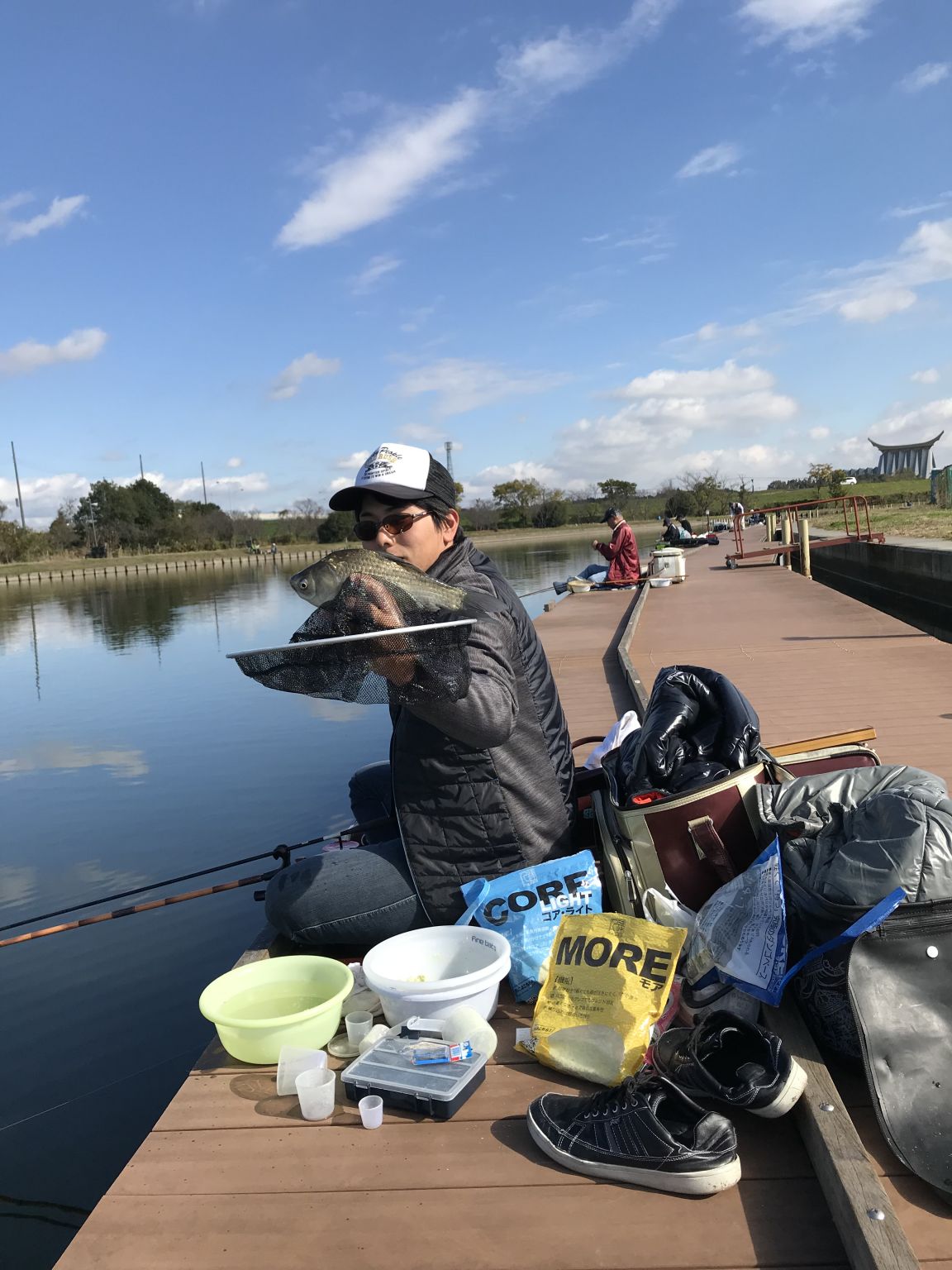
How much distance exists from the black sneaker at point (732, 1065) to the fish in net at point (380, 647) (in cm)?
97

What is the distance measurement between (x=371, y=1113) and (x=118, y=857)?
5.65 meters

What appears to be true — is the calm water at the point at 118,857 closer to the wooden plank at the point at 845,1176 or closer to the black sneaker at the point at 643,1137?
the black sneaker at the point at 643,1137

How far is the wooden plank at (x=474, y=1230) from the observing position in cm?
162

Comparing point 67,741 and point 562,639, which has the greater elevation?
point 562,639

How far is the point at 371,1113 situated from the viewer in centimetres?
203

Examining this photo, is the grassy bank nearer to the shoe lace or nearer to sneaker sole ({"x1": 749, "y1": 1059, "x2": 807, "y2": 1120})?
sneaker sole ({"x1": 749, "y1": 1059, "x2": 807, "y2": 1120})

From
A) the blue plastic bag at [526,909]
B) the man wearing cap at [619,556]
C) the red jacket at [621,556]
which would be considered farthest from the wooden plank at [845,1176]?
the red jacket at [621,556]

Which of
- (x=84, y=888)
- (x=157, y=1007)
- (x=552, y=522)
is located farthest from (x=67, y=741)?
(x=552, y=522)

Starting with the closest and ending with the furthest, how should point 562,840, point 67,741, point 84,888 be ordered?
point 562,840 < point 84,888 < point 67,741

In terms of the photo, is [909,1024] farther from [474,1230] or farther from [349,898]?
[349,898]

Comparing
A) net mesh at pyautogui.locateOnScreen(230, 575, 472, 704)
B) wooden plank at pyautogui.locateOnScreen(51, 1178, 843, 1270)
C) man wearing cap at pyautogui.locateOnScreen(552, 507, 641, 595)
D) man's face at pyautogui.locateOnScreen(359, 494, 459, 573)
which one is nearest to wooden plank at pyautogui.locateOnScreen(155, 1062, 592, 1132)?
wooden plank at pyautogui.locateOnScreen(51, 1178, 843, 1270)

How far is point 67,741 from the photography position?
11.3 metres

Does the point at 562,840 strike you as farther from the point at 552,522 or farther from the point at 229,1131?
the point at 552,522

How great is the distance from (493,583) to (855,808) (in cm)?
116
